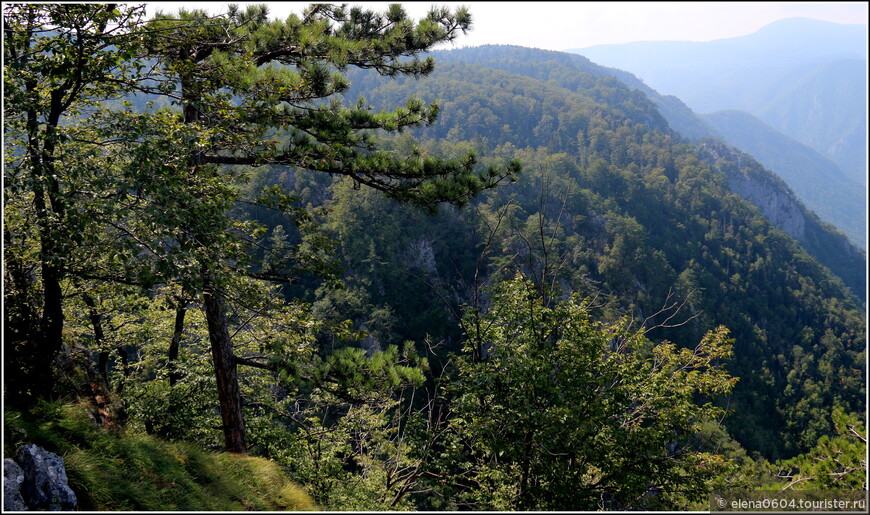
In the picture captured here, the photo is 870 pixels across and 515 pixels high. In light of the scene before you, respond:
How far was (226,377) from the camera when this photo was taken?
6.31 meters

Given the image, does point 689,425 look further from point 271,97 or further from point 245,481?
point 271,97

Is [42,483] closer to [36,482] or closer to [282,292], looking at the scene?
[36,482]

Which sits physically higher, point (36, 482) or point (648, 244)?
point (36, 482)

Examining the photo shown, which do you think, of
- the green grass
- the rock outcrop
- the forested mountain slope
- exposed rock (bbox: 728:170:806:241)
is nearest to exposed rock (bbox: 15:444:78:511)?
the rock outcrop

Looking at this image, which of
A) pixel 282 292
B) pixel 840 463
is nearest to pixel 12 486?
pixel 282 292

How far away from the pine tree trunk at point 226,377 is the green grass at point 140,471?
1.94 ft

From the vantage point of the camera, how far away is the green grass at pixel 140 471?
3.79 metres

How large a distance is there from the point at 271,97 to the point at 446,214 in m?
51.5

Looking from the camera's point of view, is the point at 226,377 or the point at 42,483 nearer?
the point at 42,483

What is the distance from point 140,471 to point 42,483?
1030 millimetres

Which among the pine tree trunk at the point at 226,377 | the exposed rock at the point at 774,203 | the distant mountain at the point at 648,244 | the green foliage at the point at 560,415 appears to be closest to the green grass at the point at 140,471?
the pine tree trunk at the point at 226,377

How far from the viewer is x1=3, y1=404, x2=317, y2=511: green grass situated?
12.4 feet

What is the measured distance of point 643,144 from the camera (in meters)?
111

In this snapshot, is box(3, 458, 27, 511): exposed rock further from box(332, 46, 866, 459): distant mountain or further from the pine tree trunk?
box(332, 46, 866, 459): distant mountain
